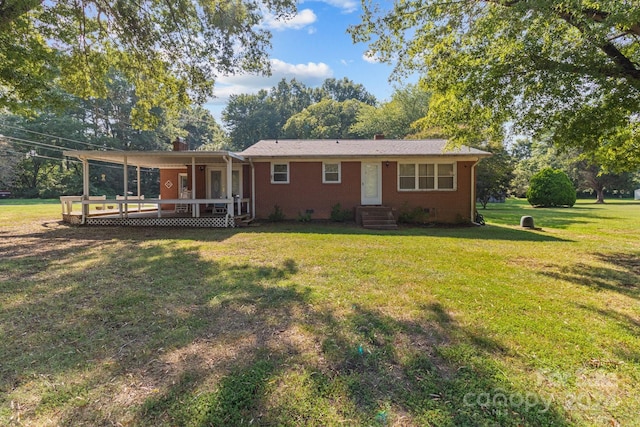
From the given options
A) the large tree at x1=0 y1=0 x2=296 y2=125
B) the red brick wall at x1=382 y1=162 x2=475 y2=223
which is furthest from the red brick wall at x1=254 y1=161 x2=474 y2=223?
the large tree at x1=0 y1=0 x2=296 y2=125

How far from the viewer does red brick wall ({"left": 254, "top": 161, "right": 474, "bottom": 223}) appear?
13297 mm

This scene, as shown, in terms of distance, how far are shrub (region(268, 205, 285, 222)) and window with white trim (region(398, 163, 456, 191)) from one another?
5.09 metres

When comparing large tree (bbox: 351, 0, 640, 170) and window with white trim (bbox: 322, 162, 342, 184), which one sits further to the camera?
window with white trim (bbox: 322, 162, 342, 184)

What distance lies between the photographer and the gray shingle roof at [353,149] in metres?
12.6

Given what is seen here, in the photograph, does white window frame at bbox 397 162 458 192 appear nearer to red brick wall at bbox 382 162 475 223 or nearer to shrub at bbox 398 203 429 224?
red brick wall at bbox 382 162 475 223

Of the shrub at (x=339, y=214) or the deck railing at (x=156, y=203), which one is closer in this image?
the deck railing at (x=156, y=203)

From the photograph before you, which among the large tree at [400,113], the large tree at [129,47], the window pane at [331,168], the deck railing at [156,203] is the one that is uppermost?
the large tree at [400,113]

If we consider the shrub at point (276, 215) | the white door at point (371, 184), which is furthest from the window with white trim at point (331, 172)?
the shrub at point (276, 215)

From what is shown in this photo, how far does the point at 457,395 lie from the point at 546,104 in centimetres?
735

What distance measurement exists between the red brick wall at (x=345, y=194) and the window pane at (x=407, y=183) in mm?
247

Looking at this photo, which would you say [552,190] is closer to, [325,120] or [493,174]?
[493,174]

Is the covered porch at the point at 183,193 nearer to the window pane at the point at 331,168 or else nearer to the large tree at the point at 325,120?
the window pane at the point at 331,168

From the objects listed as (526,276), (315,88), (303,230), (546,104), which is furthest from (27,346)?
(315,88)

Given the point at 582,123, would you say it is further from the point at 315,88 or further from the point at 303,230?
the point at 315,88
